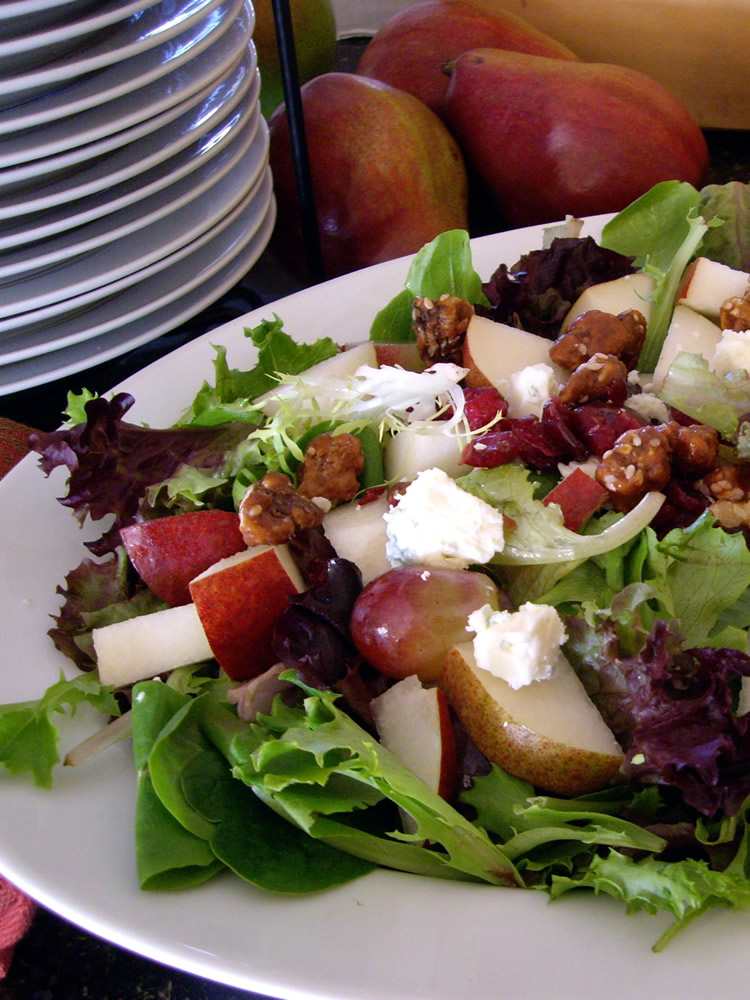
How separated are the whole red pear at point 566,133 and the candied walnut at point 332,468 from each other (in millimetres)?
651

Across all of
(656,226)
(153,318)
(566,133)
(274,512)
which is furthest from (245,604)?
(566,133)

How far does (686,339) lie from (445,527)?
381mm

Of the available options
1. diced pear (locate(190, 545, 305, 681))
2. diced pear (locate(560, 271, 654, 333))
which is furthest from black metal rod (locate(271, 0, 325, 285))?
diced pear (locate(190, 545, 305, 681))

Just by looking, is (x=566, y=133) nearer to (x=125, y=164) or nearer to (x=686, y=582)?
(x=125, y=164)

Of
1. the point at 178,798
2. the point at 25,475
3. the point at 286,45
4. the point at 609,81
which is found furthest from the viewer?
the point at 609,81

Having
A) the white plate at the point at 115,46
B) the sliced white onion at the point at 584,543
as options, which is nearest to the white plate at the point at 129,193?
the white plate at the point at 115,46

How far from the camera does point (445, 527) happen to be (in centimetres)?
83

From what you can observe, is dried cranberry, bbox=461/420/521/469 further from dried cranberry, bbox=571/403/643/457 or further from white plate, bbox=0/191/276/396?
white plate, bbox=0/191/276/396

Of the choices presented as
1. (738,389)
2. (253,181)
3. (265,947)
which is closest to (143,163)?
(253,181)

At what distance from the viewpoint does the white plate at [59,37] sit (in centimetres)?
95

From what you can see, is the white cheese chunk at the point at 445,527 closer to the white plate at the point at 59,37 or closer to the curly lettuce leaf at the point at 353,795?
the curly lettuce leaf at the point at 353,795

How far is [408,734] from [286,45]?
2.78ft

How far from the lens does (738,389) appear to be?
93cm

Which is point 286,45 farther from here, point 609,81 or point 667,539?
point 667,539
